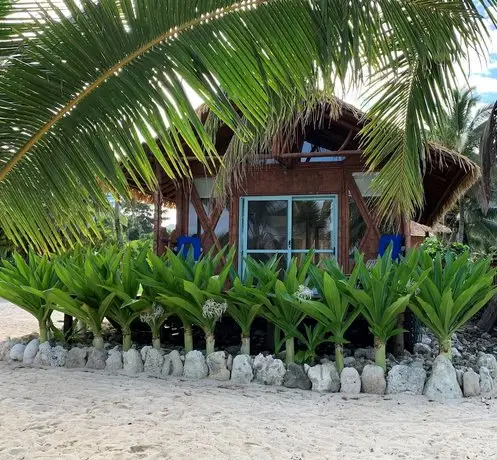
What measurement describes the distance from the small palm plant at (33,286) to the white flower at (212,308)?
6.49 feet

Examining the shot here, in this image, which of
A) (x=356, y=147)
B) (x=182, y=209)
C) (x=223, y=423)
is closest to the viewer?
(x=223, y=423)

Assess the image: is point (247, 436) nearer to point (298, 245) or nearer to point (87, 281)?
point (87, 281)

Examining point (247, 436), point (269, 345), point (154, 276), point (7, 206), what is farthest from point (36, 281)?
point (7, 206)

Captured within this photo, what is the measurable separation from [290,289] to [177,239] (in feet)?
18.8

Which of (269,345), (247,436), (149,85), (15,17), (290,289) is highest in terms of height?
(15,17)

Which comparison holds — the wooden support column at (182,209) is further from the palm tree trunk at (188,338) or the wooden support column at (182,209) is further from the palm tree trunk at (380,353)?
the palm tree trunk at (380,353)

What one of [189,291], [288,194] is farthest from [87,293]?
[288,194]

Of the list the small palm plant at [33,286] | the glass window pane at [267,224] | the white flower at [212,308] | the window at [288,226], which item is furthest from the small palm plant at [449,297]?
the glass window pane at [267,224]

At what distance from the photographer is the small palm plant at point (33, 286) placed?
20.7 feet

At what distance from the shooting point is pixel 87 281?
5840 mm

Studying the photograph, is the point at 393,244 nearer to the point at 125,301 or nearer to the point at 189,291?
the point at 189,291

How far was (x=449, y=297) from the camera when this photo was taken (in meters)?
4.85

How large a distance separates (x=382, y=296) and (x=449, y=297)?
605 millimetres

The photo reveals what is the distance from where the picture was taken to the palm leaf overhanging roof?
Answer: 205 cm
